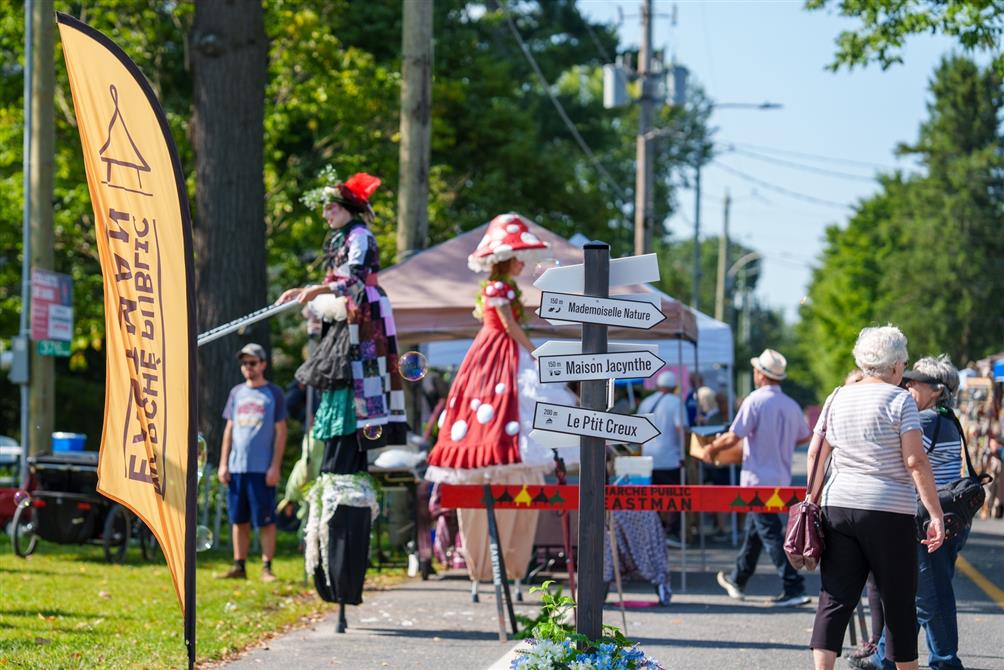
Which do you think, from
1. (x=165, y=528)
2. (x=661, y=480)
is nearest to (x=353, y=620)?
(x=165, y=528)

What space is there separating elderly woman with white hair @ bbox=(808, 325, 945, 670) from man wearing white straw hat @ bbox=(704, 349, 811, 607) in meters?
4.08

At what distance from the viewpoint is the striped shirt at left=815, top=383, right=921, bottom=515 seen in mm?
6027

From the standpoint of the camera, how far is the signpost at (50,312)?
14.3 m

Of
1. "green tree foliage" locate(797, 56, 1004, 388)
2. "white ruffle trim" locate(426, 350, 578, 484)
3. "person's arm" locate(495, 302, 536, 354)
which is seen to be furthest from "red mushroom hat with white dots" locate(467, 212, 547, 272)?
"green tree foliage" locate(797, 56, 1004, 388)

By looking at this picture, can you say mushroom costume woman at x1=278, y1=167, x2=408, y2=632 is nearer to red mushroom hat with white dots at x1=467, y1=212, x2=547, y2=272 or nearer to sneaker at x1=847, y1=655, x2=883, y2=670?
red mushroom hat with white dots at x1=467, y1=212, x2=547, y2=272

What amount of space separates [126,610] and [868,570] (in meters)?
4.63

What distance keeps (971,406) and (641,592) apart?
507 inches

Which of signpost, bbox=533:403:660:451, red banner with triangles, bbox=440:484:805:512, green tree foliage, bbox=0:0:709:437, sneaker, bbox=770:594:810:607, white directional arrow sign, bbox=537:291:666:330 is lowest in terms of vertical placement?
sneaker, bbox=770:594:810:607

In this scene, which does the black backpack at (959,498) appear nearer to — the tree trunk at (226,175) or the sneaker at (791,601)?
the sneaker at (791,601)

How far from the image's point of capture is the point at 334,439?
8281 mm

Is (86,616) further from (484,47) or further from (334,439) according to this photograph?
(484,47)

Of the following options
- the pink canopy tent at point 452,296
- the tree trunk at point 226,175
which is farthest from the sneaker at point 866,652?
the tree trunk at point 226,175

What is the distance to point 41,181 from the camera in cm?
1482

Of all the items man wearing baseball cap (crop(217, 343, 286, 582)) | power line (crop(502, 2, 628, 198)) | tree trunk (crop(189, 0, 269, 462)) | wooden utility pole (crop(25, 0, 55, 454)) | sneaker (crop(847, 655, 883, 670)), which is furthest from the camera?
power line (crop(502, 2, 628, 198))
